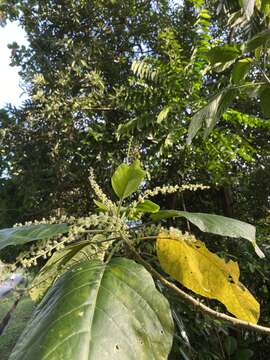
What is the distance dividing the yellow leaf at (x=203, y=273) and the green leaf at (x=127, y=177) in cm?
12

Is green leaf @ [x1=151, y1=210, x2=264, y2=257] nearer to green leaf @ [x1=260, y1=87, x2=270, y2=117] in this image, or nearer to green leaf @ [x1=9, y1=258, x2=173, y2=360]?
green leaf @ [x1=9, y1=258, x2=173, y2=360]

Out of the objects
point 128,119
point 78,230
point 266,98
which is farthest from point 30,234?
point 128,119

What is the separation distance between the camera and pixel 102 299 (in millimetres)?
662

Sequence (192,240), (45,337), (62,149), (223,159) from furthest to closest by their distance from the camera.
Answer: (62,149), (223,159), (192,240), (45,337)

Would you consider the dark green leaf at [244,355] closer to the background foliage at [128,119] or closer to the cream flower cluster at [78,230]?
the background foliage at [128,119]

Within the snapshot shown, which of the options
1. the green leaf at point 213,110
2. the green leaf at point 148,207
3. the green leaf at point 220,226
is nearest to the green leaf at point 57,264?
the green leaf at point 148,207

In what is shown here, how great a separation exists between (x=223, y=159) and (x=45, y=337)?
2814mm

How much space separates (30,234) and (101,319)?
300 mm

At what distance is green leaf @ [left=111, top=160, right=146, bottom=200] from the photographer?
0.86m

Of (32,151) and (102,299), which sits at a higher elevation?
(32,151)

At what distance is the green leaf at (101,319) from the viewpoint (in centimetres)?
57

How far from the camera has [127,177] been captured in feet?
2.90

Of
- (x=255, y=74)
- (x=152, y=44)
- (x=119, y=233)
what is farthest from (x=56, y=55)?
(x=119, y=233)

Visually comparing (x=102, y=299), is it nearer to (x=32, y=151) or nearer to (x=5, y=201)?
(x=32, y=151)
